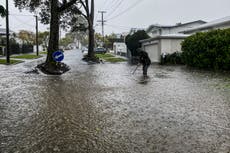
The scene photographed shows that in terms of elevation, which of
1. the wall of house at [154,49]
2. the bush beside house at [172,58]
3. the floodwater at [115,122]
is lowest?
the floodwater at [115,122]

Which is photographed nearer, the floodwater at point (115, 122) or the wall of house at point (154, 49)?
the floodwater at point (115, 122)

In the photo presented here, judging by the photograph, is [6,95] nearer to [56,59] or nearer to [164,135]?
[164,135]

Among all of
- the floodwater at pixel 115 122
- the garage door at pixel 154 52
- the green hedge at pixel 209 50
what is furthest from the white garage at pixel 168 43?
the floodwater at pixel 115 122

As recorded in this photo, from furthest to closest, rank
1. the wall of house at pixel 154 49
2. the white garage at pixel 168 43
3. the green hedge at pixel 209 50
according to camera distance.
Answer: the wall of house at pixel 154 49, the white garage at pixel 168 43, the green hedge at pixel 209 50

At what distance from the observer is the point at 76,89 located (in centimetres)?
1275

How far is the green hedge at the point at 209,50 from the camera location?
21906 mm

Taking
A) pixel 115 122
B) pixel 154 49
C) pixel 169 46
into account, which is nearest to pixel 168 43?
pixel 169 46

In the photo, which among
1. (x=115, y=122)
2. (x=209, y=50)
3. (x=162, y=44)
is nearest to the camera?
(x=115, y=122)

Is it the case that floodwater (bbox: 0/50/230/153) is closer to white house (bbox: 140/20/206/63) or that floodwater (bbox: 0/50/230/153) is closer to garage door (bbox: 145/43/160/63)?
white house (bbox: 140/20/206/63)

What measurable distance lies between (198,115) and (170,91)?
4.39 metres

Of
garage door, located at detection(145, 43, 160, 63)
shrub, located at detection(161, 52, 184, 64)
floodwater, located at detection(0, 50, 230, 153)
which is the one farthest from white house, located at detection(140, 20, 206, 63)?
floodwater, located at detection(0, 50, 230, 153)

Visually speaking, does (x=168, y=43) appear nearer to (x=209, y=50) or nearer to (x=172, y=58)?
(x=172, y=58)

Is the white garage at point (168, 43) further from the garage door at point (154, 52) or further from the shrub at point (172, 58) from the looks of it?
the shrub at point (172, 58)

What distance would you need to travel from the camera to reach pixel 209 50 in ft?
76.8
